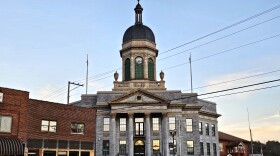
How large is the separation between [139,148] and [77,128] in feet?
41.5

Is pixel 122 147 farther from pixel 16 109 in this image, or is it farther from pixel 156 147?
pixel 16 109

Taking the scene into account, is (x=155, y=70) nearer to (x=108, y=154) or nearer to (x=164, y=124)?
(x=164, y=124)

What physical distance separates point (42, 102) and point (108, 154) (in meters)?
16.8

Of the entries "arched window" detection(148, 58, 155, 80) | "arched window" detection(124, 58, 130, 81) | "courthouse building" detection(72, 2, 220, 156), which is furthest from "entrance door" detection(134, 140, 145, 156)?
"arched window" detection(148, 58, 155, 80)

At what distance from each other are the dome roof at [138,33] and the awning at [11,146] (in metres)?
32.0

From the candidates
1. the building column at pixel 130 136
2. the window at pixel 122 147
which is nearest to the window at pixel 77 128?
the building column at pixel 130 136

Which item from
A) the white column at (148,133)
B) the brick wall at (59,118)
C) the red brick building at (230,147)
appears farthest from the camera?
the red brick building at (230,147)

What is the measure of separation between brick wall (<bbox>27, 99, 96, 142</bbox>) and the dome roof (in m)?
19.9

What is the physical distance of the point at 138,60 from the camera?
58406 millimetres

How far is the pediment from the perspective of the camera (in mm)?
50422

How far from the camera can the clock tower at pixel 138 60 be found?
183 ft

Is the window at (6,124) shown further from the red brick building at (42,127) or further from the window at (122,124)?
the window at (122,124)

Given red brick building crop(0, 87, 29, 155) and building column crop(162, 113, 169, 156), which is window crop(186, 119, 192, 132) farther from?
red brick building crop(0, 87, 29, 155)

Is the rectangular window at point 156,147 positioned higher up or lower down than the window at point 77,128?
lower down
